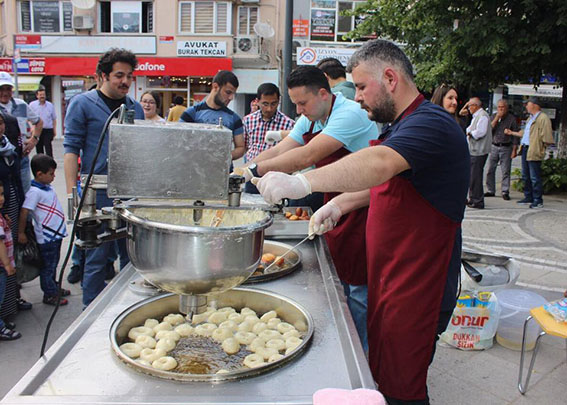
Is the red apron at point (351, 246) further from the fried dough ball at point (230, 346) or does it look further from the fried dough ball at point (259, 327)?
the fried dough ball at point (230, 346)

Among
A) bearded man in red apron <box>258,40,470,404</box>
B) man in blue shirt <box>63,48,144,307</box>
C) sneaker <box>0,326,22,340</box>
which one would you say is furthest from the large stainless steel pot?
sneaker <box>0,326,22,340</box>

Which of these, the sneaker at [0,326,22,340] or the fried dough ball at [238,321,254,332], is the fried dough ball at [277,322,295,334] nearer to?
the fried dough ball at [238,321,254,332]

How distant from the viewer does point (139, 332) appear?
1551 mm

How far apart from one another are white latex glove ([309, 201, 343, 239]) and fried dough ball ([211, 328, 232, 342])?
64 centimetres

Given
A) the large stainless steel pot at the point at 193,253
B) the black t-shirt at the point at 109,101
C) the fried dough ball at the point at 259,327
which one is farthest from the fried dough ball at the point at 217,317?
the black t-shirt at the point at 109,101

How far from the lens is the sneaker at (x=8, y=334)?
10.6ft

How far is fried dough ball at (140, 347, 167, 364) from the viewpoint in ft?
4.60

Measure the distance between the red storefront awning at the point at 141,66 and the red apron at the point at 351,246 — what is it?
680 inches

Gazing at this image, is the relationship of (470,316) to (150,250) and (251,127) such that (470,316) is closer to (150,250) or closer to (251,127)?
(150,250)

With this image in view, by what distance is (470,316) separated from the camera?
321cm

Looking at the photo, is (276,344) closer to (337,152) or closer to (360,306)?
(360,306)

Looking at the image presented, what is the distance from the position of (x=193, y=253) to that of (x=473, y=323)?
269 cm

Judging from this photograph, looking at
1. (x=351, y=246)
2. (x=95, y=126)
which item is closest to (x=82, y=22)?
(x=95, y=126)

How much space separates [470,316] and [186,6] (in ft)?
61.8
